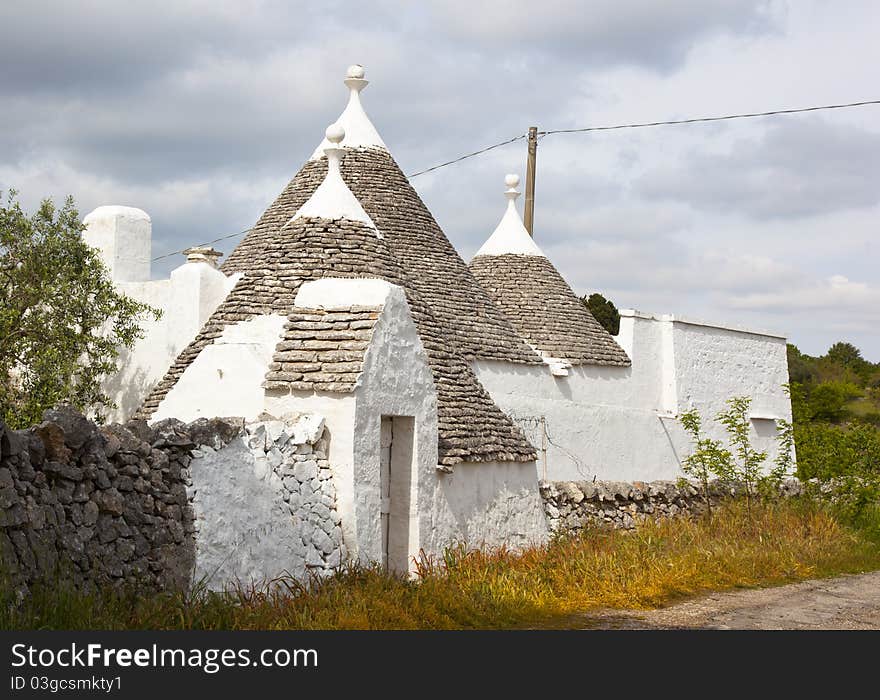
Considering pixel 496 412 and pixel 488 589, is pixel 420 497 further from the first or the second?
pixel 496 412

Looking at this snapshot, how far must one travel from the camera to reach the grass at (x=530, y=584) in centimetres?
734

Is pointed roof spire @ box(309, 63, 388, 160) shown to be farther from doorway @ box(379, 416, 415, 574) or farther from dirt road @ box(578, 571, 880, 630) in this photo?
dirt road @ box(578, 571, 880, 630)

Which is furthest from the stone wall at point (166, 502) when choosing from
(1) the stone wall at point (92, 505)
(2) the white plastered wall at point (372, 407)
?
(2) the white plastered wall at point (372, 407)

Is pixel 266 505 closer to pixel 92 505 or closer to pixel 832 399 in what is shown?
pixel 92 505

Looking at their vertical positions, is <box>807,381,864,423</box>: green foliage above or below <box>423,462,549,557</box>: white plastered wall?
above

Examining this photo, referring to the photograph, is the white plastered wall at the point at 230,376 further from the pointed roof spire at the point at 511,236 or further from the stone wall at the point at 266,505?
the pointed roof spire at the point at 511,236

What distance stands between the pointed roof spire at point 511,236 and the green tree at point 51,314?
647cm

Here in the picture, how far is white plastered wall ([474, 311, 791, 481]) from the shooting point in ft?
56.7

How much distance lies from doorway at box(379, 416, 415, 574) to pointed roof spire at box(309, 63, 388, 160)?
7.71 m

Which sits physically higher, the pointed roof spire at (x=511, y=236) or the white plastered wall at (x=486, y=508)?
the pointed roof spire at (x=511, y=236)

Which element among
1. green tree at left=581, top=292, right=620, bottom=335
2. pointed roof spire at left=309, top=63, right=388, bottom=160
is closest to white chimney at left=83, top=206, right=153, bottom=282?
pointed roof spire at left=309, top=63, right=388, bottom=160

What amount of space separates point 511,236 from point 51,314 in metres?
8.30

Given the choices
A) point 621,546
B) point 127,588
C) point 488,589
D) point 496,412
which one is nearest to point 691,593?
point 621,546

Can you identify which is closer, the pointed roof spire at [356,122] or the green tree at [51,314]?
the green tree at [51,314]
